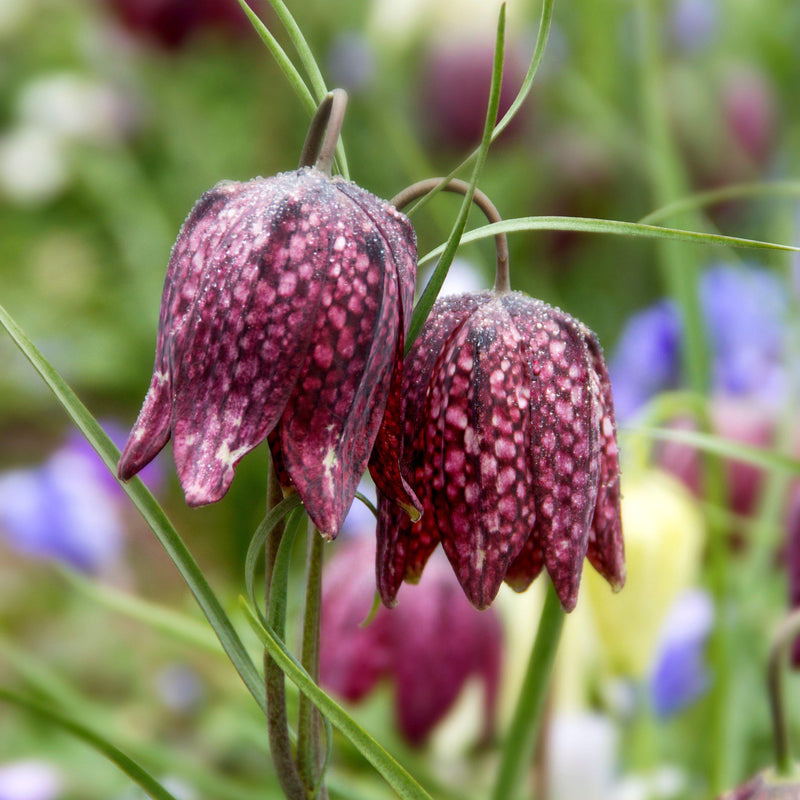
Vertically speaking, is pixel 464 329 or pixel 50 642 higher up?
pixel 464 329

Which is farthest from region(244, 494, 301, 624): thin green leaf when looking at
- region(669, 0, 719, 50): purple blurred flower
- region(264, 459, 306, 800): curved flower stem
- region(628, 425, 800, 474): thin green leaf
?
region(669, 0, 719, 50): purple blurred flower

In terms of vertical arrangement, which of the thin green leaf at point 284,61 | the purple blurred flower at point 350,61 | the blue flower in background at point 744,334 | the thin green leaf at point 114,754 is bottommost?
the blue flower in background at point 744,334

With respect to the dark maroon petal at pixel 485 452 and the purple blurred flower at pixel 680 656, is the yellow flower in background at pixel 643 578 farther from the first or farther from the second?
the dark maroon petal at pixel 485 452

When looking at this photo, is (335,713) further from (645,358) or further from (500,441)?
(645,358)

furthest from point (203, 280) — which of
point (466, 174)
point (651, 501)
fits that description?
point (466, 174)

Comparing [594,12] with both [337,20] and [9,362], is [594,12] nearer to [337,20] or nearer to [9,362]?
[337,20]

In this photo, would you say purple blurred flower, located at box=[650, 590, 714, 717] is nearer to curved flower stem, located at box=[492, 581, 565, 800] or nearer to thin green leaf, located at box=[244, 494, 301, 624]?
curved flower stem, located at box=[492, 581, 565, 800]

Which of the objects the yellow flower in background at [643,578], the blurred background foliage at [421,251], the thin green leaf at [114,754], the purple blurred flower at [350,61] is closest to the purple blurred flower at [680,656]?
the blurred background foliage at [421,251]
